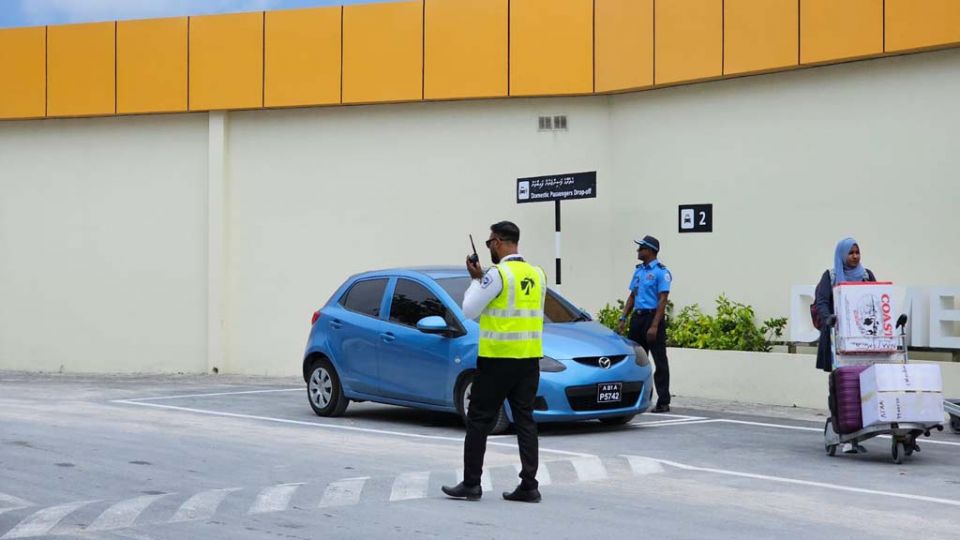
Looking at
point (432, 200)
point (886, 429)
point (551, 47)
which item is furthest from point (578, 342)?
point (432, 200)

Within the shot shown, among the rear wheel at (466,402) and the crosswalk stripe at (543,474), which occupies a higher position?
the rear wheel at (466,402)

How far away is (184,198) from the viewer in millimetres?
21922

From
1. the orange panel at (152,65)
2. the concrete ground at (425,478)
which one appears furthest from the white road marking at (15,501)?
the orange panel at (152,65)

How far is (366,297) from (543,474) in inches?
185

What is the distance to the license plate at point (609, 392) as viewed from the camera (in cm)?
1259

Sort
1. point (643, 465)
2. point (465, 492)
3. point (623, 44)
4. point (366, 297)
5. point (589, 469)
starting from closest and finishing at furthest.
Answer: point (465, 492) → point (589, 469) → point (643, 465) → point (366, 297) → point (623, 44)

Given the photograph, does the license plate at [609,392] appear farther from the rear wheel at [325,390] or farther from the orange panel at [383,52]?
the orange panel at [383,52]

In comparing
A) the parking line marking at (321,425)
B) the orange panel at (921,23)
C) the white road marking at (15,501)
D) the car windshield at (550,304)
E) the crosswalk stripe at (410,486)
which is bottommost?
the parking line marking at (321,425)

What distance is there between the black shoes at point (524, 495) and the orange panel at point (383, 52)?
11.9 meters

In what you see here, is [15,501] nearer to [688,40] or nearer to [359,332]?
[359,332]

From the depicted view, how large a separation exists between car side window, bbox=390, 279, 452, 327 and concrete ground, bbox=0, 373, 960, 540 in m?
1.08

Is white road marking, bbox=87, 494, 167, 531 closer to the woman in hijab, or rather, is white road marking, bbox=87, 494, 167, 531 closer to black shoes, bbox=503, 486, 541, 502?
black shoes, bbox=503, 486, 541, 502

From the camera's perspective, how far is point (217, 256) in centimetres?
2147

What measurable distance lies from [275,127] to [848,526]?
1479cm
